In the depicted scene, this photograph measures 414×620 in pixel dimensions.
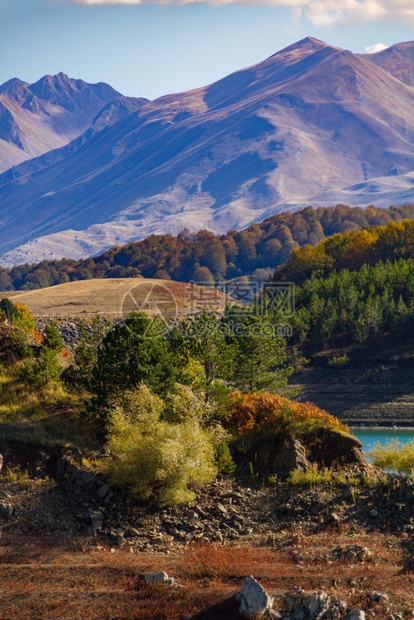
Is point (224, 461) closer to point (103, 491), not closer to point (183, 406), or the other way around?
point (183, 406)

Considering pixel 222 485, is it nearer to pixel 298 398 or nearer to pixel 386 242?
pixel 298 398

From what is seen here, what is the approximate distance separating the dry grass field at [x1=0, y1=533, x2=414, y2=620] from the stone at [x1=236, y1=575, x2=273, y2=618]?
1.52ft

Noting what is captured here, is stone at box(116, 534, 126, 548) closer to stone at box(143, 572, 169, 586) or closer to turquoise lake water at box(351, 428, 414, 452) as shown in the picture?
stone at box(143, 572, 169, 586)

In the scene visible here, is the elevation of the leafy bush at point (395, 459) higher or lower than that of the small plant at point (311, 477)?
lower

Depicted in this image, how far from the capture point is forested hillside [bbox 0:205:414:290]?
591 feet

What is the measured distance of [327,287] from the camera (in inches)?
3716

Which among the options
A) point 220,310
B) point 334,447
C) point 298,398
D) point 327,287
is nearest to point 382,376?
point 298,398

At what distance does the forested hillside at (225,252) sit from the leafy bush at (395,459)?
142395mm

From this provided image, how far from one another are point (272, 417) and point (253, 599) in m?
12.5

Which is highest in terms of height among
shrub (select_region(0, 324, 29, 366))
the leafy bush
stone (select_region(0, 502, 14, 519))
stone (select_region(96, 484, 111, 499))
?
shrub (select_region(0, 324, 29, 366))

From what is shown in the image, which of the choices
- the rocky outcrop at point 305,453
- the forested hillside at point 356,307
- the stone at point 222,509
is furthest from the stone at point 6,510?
the forested hillside at point 356,307

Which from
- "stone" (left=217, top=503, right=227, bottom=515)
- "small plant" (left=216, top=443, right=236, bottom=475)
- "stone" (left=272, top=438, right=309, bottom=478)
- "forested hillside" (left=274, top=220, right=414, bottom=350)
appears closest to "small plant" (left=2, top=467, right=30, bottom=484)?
"stone" (left=217, top=503, right=227, bottom=515)

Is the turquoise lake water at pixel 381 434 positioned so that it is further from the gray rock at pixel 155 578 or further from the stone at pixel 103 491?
the gray rock at pixel 155 578

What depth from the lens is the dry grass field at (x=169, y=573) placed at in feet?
64.6
